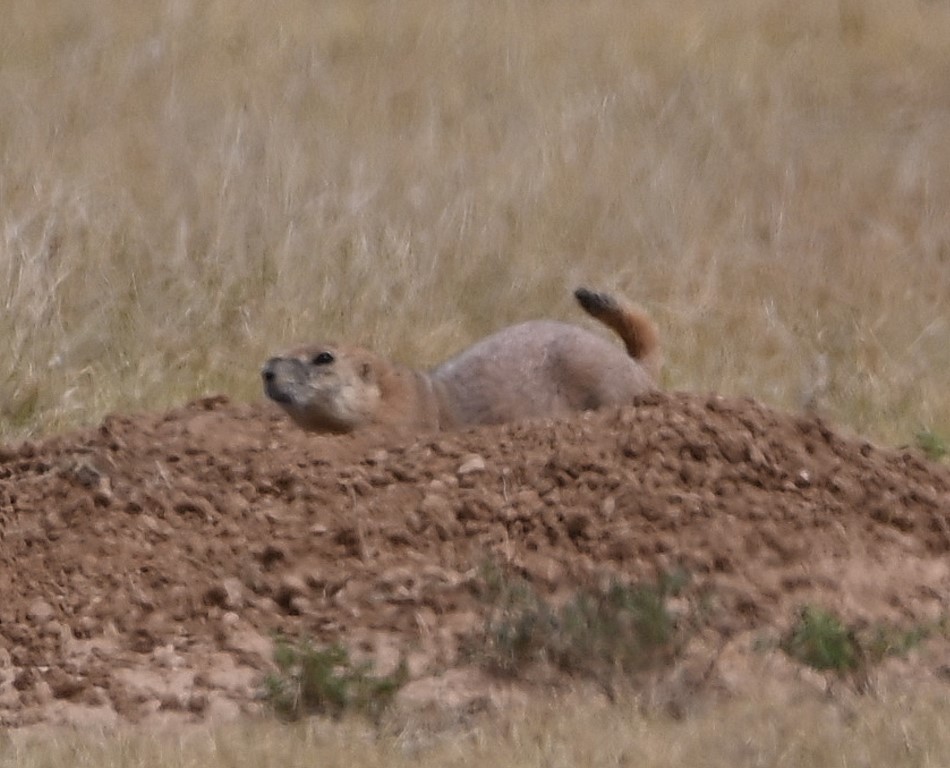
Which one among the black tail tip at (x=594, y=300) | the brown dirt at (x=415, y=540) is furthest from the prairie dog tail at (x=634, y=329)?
the brown dirt at (x=415, y=540)

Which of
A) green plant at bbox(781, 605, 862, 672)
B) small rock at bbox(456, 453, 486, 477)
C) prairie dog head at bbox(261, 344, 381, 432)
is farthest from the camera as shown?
prairie dog head at bbox(261, 344, 381, 432)

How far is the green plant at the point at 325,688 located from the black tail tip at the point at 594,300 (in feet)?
9.29

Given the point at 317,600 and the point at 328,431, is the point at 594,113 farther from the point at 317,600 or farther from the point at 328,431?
the point at 317,600

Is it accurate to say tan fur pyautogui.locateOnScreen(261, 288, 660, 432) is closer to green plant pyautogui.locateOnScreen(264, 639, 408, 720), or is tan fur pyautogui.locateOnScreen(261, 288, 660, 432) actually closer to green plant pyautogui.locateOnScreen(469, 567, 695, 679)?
green plant pyautogui.locateOnScreen(469, 567, 695, 679)

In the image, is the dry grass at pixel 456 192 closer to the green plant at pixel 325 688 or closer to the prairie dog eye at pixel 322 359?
the prairie dog eye at pixel 322 359

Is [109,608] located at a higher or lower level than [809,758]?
lower

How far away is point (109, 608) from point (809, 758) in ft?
7.32

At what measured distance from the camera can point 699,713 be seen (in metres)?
5.26

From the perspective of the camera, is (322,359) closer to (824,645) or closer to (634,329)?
(634,329)

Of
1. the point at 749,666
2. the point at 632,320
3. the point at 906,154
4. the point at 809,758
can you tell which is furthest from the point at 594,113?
the point at 809,758

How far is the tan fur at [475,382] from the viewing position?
7.65m

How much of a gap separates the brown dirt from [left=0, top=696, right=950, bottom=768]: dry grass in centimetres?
35

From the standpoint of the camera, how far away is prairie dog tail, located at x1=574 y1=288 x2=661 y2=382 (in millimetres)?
8211

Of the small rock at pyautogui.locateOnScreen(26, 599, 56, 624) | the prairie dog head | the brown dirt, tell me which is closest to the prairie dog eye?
the prairie dog head
